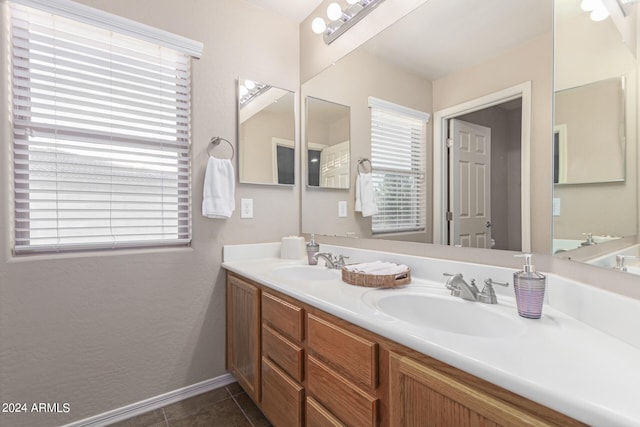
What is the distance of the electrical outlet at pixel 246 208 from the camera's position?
192cm

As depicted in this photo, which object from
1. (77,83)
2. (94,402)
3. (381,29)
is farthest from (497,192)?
(94,402)

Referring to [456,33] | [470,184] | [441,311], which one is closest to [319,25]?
[456,33]

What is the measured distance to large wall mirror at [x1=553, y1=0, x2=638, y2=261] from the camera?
744mm

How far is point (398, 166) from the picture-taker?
1.50 metres

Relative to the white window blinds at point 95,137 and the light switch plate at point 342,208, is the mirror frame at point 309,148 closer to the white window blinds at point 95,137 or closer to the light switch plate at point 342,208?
the light switch plate at point 342,208

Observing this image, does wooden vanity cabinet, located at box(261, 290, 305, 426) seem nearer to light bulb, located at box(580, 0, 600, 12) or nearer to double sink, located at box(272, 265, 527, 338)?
double sink, located at box(272, 265, 527, 338)

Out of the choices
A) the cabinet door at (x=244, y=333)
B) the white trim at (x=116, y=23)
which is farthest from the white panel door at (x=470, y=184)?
the white trim at (x=116, y=23)

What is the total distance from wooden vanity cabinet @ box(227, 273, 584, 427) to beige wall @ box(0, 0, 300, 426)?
0.31 metres

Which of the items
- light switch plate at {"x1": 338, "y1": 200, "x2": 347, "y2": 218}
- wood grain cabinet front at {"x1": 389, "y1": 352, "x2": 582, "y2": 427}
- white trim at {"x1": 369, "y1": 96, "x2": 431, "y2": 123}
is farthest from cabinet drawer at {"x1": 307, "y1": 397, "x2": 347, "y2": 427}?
white trim at {"x1": 369, "y1": 96, "x2": 431, "y2": 123}

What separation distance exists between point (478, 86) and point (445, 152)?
0.91 feet

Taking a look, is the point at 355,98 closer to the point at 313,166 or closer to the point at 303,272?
the point at 313,166

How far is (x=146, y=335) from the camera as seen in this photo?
1619 mm

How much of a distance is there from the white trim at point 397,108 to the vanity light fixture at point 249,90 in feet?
2.57

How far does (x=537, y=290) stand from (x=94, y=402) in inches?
78.7
